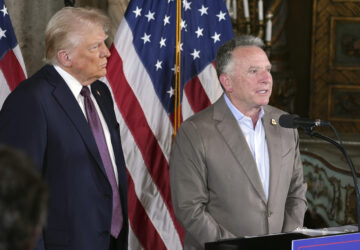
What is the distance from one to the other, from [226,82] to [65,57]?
676 millimetres

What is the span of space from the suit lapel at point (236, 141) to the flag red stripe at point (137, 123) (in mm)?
760

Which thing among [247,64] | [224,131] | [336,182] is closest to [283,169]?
[224,131]

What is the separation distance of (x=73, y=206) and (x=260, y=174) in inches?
30.2

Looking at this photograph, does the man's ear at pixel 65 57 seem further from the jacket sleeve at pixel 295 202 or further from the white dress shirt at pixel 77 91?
the jacket sleeve at pixel 295 202

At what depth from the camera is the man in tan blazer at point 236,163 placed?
2393 mm

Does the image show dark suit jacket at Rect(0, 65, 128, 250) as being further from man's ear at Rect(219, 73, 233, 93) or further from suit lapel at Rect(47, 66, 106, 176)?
man's ear at Rect(219, 73, 233, 93)

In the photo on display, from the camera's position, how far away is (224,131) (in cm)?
247

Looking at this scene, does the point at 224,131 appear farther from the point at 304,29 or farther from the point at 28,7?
the point at 304,29

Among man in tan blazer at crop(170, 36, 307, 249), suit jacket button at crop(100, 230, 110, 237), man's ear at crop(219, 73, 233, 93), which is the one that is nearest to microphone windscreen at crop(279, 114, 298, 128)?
man in tan blazer at crop(170, 36, 307, 249)

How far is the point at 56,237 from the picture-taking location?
224cm

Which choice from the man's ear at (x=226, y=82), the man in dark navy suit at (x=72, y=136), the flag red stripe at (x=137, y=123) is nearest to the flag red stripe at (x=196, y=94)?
the flag red stripe at (x=137, y=123)

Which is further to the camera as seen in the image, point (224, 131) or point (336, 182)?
point (336, 182)

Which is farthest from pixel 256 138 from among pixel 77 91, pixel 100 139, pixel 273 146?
pixel 77 91

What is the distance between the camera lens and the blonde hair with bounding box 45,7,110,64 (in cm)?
236
